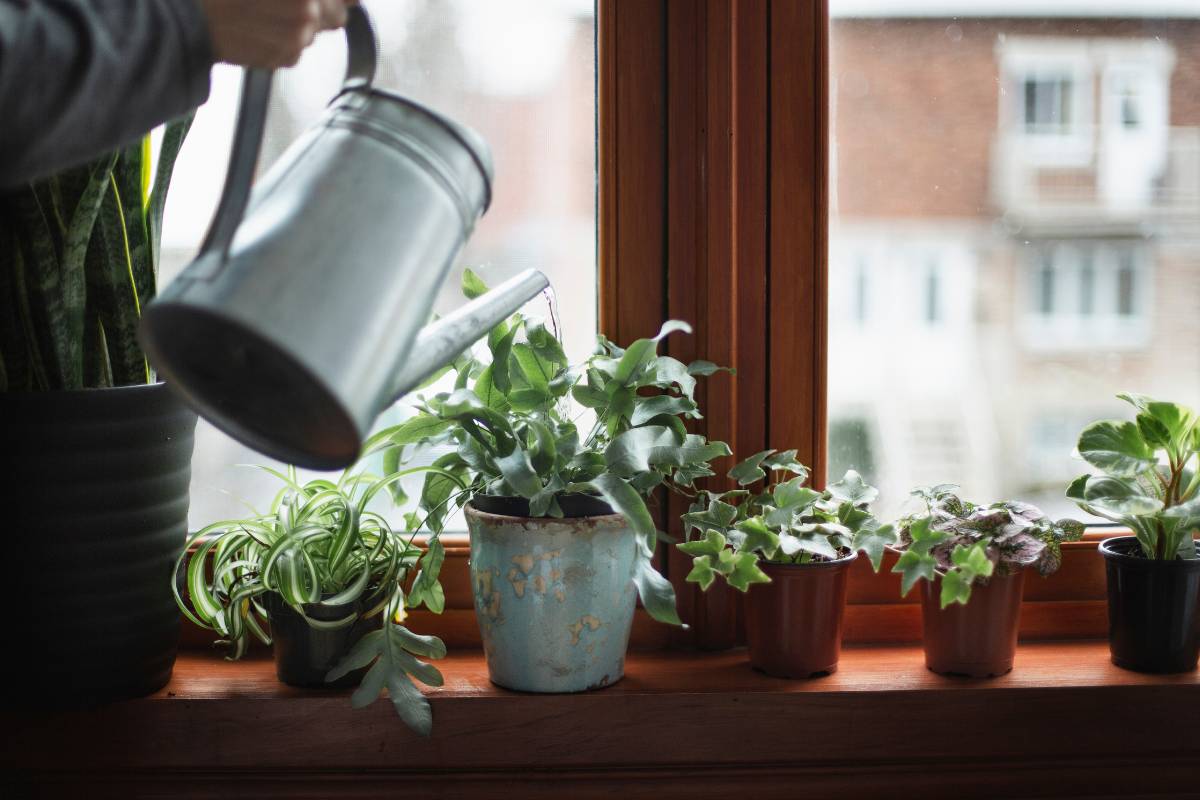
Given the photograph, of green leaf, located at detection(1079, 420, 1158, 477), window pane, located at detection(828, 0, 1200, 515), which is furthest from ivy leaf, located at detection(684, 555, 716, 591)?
green leaf, located at detection(1079, 420, 1158, 477)

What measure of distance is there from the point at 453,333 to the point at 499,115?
1.98 feet

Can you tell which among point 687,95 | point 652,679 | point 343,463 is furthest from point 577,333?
point 343,463

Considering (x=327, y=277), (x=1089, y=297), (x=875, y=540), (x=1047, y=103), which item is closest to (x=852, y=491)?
(x=875, y=540)

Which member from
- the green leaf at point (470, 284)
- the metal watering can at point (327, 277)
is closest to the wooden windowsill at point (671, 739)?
the green leaf at point (470, 284)

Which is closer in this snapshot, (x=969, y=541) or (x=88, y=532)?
(x=88, y=532)

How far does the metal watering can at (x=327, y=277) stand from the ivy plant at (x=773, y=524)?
0.43m

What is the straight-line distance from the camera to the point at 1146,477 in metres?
1.06

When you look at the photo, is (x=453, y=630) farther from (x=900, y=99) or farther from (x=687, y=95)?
(x=900, y=99)

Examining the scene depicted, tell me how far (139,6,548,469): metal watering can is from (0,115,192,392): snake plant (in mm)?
367

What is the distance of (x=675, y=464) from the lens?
94 cm

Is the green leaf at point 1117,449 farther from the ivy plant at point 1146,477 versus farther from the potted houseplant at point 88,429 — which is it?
the potted houseplant at point 88,429

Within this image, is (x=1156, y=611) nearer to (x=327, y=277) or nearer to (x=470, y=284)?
(x=470, y=284)

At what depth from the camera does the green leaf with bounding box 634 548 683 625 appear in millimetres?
910

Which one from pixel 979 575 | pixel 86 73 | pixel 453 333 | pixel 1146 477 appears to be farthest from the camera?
pixel 1146 477
